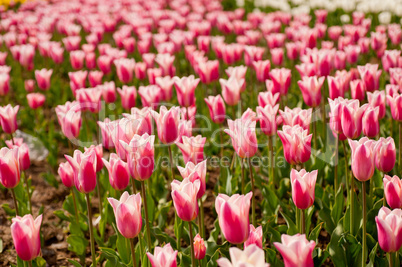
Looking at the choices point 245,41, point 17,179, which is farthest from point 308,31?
point 17,179

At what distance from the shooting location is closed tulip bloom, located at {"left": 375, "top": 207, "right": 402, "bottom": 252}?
1.94m

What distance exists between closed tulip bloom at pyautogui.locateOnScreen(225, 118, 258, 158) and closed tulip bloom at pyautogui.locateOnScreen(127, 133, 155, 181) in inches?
18.5

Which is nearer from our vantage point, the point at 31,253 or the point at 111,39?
the point at 31,253

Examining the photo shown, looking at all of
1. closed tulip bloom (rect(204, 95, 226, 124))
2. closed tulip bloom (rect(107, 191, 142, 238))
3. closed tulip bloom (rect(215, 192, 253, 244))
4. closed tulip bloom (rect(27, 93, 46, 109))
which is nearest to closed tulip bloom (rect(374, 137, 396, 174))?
closed tulip bloom (rect(215, 192, 253, 244))

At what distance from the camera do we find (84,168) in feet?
7.94

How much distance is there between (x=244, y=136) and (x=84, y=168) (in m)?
0.85

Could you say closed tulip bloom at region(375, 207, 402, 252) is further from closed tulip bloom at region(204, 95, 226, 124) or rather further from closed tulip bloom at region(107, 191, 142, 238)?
closed tulip bloom at region(204, 95, 226, 124)

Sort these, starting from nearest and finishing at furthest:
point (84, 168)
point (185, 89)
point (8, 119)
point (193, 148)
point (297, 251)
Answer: point (297, 251), point (84, 168), point (193, 148), point (8, 119), point (185, 89)

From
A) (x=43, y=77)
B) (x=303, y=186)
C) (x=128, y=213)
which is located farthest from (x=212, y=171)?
(x=128, y=213)

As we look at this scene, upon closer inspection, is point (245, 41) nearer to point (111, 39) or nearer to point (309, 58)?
point (309, 58)

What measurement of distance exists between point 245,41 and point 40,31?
3.45m

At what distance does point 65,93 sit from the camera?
609 cm

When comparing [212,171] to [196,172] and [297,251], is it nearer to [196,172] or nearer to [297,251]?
[196,172]

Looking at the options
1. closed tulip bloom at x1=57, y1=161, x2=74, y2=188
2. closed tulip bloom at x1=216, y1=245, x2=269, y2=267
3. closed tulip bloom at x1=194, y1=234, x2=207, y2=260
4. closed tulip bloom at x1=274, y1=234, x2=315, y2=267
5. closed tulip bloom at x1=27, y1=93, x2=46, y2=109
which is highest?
closed tulip bloom at x1=216, y1=245, x2=269, y2=267
